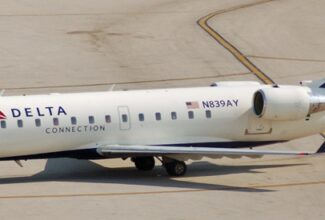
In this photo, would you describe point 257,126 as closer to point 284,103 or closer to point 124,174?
point 284,103

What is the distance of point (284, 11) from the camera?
191 ft

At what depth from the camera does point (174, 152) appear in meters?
32.2

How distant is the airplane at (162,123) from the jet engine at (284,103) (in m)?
0.03

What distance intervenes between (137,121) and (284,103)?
15.9 ft

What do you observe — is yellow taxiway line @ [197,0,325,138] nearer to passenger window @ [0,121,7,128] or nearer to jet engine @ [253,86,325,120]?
jet engine @ [253,86,325,120]

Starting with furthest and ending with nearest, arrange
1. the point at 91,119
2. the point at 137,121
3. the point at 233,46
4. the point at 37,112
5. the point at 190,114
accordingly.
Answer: the point at 233,46 → the point at 190,114 → the point at 137,121 → the point at 91,119 → the point at 37,112

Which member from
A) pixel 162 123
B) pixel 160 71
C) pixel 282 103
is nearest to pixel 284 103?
pixel 282 103

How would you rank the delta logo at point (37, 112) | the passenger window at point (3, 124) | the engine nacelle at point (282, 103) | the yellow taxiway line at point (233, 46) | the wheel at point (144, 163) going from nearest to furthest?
1. the passenger window at point (3, 124)
2. the delta logo at point (37, 112)
3. the engine nacelle at point (282, 103)
4. the wheel at point (144, 163)
5. the yellow taxiway line at point (233, 46)

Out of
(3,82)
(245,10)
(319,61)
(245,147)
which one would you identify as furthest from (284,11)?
(245,147)

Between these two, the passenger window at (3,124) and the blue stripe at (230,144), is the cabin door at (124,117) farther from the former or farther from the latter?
the passenger window at (3,124)

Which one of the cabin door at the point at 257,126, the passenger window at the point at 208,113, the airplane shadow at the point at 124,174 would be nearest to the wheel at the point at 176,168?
the airplane shadow at the point at 124,174

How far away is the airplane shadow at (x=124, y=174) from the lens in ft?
106

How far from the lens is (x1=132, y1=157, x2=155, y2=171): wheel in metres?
34.1

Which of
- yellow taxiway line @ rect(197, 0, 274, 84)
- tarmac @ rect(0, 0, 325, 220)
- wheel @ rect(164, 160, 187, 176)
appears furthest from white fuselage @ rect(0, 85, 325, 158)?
yellow taxiway line @ rect(197, 0, 274, 84)
